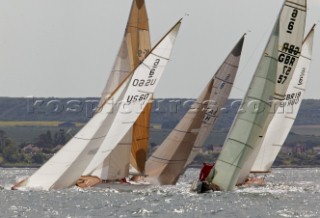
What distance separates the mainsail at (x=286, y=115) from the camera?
2581 inches

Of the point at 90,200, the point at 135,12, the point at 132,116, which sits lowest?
the point at 90,200

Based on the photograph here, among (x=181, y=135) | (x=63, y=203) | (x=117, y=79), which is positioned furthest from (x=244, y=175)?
(x=63, y=203)

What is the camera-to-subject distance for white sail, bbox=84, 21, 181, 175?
180 feet

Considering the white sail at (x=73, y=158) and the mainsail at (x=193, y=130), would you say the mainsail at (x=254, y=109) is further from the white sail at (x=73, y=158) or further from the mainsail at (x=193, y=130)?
the mainsail at (x=193, y=130)

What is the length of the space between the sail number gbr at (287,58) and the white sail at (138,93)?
5171mm

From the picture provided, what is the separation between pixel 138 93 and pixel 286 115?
13.1 metres

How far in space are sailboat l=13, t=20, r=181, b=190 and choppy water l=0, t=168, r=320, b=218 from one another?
97cm

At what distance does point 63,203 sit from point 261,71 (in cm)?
1074

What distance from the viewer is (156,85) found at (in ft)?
185

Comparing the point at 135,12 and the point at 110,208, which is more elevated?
the point at 135,12

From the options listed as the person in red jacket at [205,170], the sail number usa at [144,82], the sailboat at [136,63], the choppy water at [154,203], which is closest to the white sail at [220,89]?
the sailboat at [136,63]

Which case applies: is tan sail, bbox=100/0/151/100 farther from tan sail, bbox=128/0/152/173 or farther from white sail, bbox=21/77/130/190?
white sail, bbox=21/77/130/190

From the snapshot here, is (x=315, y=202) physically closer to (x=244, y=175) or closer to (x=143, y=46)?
(x=244, y=175)

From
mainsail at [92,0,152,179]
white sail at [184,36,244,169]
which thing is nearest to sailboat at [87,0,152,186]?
mainsail at [92,0,152,179]
